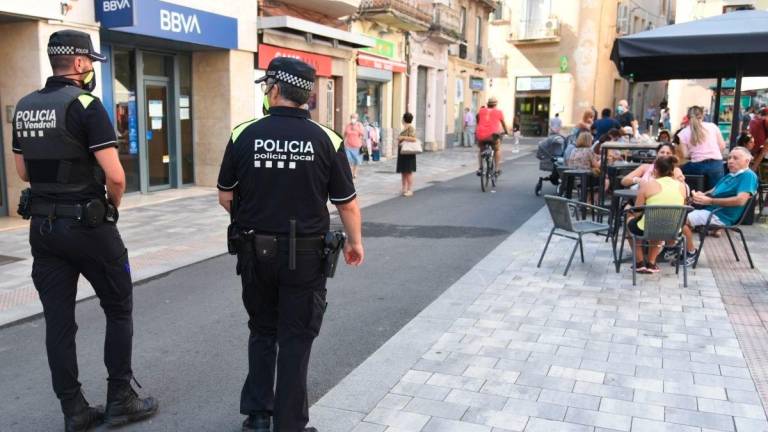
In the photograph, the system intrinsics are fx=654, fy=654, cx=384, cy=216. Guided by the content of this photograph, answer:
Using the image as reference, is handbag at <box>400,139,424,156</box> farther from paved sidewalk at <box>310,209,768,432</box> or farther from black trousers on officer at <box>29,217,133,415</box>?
black trousers on officer at <box>29,217,133,415</box>

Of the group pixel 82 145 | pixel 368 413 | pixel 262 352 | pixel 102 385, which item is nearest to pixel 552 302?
pixel 368 413

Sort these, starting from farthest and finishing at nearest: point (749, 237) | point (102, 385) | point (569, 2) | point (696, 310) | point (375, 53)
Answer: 1. point (569, 2)
2. point (375, 53)
3. point (749, 237)
4. point (696, 310)
5. point (102, 385)

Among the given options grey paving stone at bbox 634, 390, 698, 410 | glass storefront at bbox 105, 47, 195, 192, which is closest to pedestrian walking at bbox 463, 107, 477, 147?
glass storefront at bbox 105, 47, 195, 192

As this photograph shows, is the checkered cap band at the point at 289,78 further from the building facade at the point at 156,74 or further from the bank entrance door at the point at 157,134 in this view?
the bank entrance door at the point at 157,134

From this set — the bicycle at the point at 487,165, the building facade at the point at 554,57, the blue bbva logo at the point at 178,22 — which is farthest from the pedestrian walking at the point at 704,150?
the building facade at the point at 554,57

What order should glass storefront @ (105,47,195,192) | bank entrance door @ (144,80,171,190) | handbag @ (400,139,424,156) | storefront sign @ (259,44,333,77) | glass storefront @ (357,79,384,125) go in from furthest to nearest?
1. glass storefront @ (357,79,384,125)
2. storefront sign @ (259,44,333,77)
3. bank entrance door @ (144,80,171,190)
4. handbag @ (400,139,424,156)
5. glass storefront @ (105,47,195,192)

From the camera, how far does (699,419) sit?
11.4 feet

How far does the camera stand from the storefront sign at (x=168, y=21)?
10164 mm

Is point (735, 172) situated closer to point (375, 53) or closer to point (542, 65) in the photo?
point (375, 53)

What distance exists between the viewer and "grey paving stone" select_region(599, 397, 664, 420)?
3.52 meters

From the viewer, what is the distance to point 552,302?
→ 5629 mm

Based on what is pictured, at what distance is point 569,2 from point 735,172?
1330 inches

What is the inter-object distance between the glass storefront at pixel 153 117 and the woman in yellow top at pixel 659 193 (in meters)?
9.11

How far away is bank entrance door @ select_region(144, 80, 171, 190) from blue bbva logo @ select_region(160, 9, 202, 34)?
1.49m
